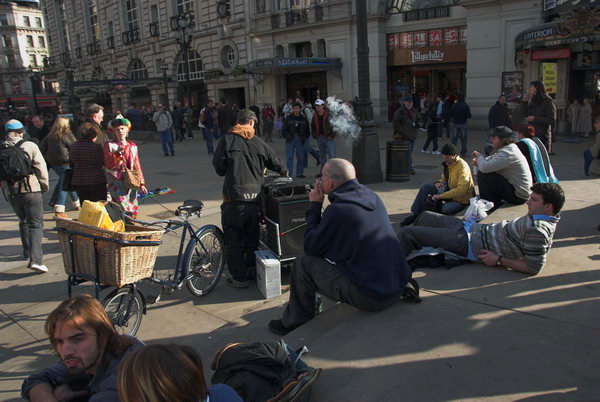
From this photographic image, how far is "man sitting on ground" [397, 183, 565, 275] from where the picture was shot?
13.5 feet

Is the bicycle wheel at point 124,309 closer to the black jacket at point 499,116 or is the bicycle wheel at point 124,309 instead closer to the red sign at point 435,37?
the black jacket at point 499,116

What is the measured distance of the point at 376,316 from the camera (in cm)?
367

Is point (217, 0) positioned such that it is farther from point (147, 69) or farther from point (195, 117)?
point (147, 69)

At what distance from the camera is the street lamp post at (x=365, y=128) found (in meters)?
9.41

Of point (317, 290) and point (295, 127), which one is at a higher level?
point (295, 127)

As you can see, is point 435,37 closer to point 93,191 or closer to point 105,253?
point 93,191

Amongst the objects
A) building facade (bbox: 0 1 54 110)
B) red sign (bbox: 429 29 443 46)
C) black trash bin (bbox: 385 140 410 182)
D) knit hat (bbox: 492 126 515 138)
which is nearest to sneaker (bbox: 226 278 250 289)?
knit hat (bbox: 492 126 515 138)

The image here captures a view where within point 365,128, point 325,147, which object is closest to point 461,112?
point 325,147

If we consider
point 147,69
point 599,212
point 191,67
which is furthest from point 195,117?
point 599,212

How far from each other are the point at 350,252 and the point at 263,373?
1205mm

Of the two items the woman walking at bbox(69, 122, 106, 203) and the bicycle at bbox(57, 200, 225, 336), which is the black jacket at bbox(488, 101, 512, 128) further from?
the woman walking at bbox(69, 122, 106, 203)

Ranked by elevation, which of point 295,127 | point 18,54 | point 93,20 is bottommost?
point 295,127

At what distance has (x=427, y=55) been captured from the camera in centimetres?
2239

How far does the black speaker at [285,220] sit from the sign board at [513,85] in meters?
16.3
